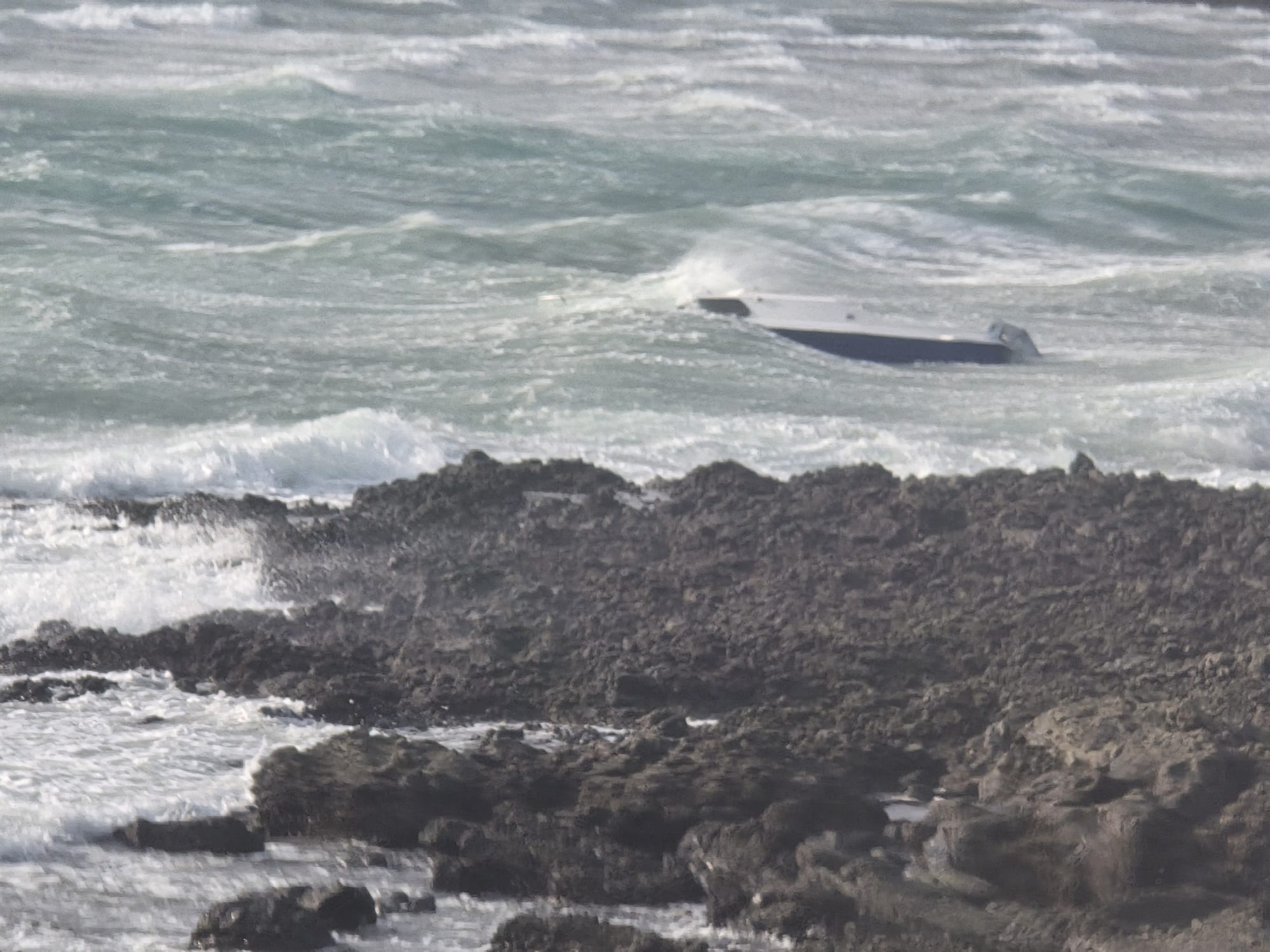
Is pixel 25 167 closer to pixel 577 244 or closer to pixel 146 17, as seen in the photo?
pixel 577 244

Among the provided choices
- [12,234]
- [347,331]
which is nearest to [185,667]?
[347,331]

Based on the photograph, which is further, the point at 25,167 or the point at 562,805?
the point at 25,167

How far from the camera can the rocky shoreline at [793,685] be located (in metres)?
10.5

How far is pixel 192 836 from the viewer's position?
11211 millimetres

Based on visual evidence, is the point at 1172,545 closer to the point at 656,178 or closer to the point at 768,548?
the point at 768,548

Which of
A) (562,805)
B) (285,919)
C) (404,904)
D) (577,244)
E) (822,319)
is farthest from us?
(577,244)

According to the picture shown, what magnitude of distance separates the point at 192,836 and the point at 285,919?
1276 mm

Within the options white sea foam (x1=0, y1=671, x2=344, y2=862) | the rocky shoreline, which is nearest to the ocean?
white sea foam (x1=0, y1=671, x2=344, y2=862)

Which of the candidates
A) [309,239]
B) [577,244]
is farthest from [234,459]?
[577,244]

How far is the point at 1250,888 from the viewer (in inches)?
404

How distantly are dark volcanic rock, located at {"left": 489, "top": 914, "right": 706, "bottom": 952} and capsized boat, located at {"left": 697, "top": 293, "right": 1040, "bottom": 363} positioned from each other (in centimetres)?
1722

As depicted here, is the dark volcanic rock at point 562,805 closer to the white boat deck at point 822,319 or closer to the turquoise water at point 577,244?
the turquoise water at point 577,244

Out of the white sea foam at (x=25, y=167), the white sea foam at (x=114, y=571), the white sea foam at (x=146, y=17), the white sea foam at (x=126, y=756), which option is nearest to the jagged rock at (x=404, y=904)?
the white sea foam at (x=126, y=756)

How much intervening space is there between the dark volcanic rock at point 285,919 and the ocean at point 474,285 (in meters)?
0.30
